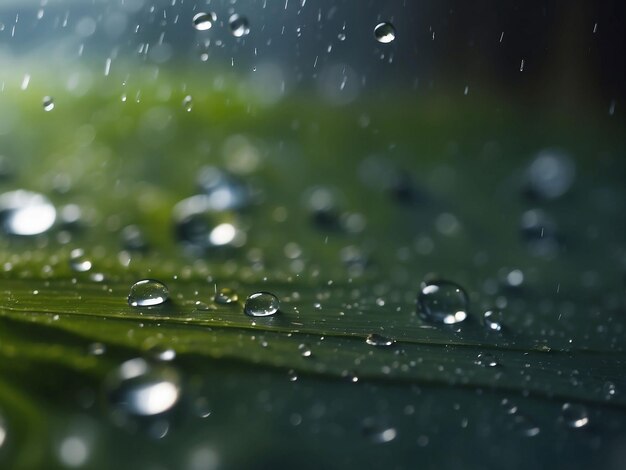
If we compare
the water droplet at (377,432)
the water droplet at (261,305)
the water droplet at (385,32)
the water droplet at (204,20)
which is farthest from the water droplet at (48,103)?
the water droplet at (377,432)

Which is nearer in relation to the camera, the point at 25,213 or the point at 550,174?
the point at 25,213

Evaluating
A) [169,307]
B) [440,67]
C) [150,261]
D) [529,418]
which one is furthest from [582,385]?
[440,67]

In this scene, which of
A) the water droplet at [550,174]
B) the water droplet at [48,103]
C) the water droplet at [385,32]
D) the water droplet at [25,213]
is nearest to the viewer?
the water droplet at [25,213]

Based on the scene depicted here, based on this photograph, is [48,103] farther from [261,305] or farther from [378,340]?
[378,340]

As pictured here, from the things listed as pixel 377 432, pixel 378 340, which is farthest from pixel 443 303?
→ pixel 377 432

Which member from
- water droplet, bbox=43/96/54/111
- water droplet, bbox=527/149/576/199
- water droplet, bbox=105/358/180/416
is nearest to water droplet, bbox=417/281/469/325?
water droplet, bbox=105/358/180/416

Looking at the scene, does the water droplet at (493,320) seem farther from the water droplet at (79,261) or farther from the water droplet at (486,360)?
the water droplet at (79,261)

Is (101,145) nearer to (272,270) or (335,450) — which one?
(272,270)
